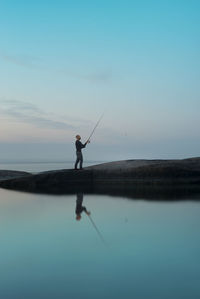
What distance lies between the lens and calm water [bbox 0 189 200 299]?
363 centimetres

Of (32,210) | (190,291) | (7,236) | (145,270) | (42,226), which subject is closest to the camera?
(190,291)

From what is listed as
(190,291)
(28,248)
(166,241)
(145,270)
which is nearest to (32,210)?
(28,248)

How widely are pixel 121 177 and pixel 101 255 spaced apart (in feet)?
43.0

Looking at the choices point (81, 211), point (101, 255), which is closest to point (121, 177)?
point (81, 211)

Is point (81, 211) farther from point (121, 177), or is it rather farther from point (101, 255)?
point (121, 177)

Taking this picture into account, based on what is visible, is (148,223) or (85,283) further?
(148,223)

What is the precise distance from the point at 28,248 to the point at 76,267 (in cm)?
122

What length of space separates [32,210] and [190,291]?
644cm

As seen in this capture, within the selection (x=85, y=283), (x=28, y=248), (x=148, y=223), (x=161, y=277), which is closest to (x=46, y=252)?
(x=28, y=248)

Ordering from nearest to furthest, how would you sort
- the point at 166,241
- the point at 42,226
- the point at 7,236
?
1. the point at 166,241
2. the point at 7,236
3. the point at 42,226

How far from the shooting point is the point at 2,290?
11.9 ft

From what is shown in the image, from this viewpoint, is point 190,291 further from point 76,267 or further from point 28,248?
point 28,248

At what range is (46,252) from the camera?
495cm

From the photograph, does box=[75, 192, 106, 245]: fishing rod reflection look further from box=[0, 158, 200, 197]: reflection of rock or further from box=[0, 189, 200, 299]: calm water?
box=[0, 158, 200, 197]: reflection of rock
